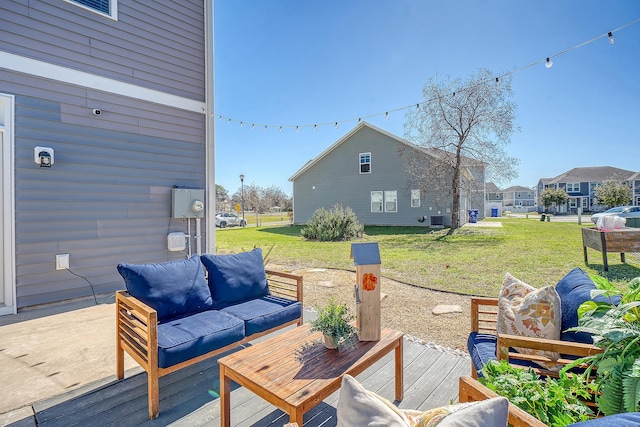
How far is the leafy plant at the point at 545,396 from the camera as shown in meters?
1.11

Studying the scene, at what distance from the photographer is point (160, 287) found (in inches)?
99.5

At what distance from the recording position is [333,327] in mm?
1960

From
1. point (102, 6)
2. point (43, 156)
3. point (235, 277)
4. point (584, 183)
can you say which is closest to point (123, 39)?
point (102, 6)

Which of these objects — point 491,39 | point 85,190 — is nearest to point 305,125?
point 491,39

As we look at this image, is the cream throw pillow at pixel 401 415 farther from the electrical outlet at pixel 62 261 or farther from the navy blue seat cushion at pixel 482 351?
the electrical outlet at pixel 62 261

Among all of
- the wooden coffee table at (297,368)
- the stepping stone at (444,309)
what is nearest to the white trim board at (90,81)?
the wooden coffee table at (297,368)

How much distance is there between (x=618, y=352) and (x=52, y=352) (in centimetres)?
406

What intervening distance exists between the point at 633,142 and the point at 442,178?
11.0 metres

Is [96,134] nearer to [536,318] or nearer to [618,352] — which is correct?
[536,318]

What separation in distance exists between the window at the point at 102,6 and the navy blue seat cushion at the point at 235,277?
4.08m

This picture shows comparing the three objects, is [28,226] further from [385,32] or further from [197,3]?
[385,32]

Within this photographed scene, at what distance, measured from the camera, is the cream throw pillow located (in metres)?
0.77

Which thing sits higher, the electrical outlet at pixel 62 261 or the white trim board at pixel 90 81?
the white trim board at pixel 90 81

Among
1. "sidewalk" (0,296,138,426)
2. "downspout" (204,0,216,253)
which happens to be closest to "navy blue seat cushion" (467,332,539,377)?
"sidewalk" (0,296,138,426)
